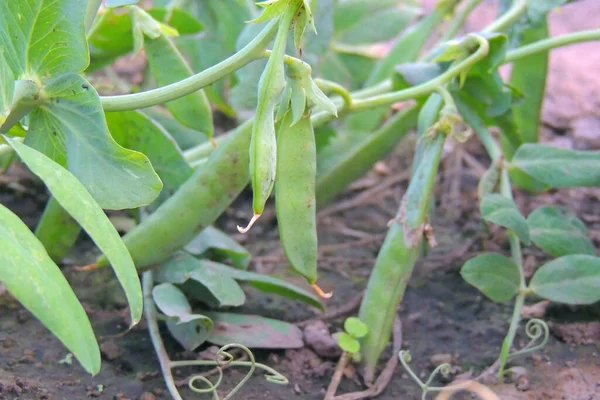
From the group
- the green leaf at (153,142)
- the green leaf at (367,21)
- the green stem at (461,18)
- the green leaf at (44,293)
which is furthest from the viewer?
the green leaf at (367,21)

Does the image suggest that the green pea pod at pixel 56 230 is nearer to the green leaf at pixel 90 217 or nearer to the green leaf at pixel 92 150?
the green leaf at pixel 92 150

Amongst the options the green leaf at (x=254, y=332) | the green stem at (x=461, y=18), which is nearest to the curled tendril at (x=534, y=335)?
the green leaf at (x=254, y=332)

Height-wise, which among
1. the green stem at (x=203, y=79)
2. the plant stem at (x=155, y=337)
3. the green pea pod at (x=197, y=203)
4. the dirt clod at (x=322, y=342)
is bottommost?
the dirt clod at (x=322, y=342)

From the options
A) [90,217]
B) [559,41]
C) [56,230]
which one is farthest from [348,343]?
[559,41]

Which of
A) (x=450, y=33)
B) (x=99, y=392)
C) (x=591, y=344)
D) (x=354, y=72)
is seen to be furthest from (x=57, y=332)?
(x=354, y=72)

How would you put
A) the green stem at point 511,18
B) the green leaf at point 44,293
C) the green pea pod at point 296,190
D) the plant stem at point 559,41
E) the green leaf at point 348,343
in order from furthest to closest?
the green stem at point 511,18, the plant stem at point 559,41, the green leaf at point 348,343, the green pea pod at point 296,190, the green leaf at point 44,293

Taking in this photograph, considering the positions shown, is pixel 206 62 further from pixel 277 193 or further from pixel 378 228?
pixel 277 193
